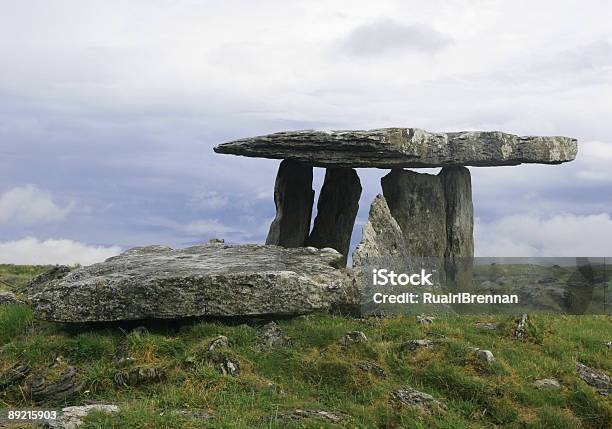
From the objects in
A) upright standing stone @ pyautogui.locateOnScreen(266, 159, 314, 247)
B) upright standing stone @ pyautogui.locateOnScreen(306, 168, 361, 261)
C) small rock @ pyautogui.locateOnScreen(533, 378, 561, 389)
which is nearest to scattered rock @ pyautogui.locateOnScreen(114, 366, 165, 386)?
small rock @ pyautogui.locateOnScreen(533, 378, 561, 389)

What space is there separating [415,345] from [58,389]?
625 cm

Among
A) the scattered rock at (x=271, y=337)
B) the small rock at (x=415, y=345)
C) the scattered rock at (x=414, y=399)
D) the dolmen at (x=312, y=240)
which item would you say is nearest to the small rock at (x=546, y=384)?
the small rock at (x=415, y=345)

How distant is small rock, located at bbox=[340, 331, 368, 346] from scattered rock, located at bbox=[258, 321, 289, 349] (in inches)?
43.0

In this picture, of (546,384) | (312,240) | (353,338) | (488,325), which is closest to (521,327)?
(488,325)

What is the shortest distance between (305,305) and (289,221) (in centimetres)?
970

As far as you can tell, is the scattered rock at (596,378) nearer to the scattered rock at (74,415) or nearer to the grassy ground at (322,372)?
the grassy ground at (322,372)

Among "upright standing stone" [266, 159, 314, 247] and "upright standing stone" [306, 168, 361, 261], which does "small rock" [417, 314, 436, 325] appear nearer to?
"upright standing stone" [266, 159, 314, 247]

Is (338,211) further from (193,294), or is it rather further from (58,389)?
(58,389)

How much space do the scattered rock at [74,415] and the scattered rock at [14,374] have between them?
220cm

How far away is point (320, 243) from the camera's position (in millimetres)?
25359

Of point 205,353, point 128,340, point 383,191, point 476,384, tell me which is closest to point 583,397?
point 476,384

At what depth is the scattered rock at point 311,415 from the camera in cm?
1157

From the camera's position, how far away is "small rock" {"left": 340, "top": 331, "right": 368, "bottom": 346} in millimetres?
14297

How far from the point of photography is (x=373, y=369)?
13414mm
